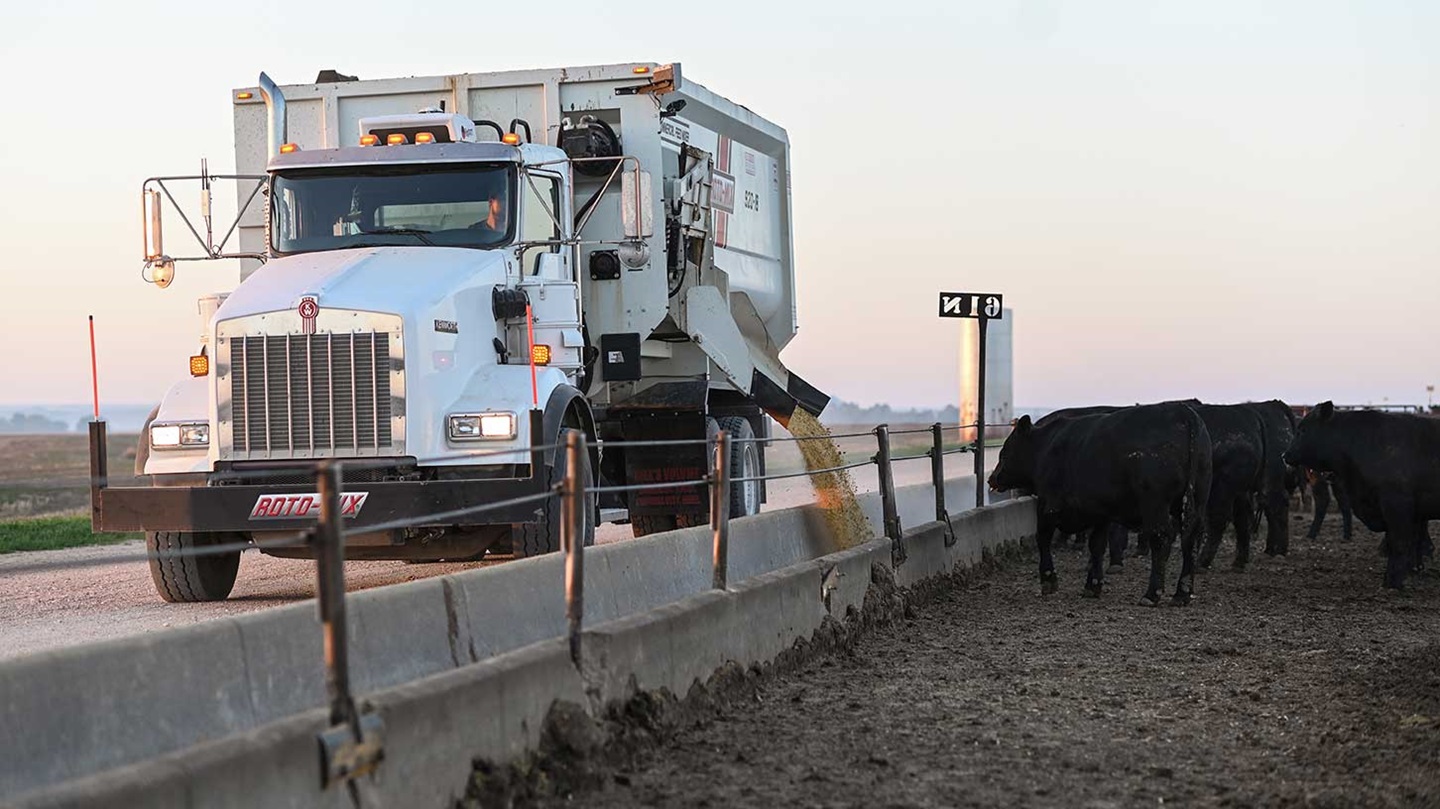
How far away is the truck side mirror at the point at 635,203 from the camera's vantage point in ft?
44.3

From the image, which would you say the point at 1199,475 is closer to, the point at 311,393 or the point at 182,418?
the point at 311,393

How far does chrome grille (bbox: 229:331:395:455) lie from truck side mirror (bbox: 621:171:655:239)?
6.95 feet

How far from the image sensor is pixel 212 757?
4.80 metres

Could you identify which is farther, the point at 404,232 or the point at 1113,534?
the point at 1113,534

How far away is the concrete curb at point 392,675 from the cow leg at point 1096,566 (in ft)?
15.2

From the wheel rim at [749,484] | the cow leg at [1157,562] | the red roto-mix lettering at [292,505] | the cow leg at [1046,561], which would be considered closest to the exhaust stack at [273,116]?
the red roto-mix lettering at [292,505]

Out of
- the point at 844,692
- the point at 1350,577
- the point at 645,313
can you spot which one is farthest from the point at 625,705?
the point at 1350,577

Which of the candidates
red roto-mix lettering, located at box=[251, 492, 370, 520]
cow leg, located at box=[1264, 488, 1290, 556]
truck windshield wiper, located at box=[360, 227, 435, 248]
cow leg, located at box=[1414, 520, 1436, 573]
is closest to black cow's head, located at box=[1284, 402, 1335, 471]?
cow leg, located at box=[1414, 520, 1436, 573]

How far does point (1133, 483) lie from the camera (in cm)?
1407

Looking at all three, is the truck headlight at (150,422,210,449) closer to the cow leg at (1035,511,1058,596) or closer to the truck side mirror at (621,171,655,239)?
the truck side mirror at (621,171,655,239)

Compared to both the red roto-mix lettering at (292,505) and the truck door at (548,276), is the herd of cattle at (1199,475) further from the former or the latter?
the red roto-mix lettering at (292,505)

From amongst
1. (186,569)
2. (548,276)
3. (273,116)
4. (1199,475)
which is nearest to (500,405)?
(548,276)

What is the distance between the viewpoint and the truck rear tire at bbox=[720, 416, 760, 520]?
1734 centimetres

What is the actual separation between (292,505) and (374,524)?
4.21 ft
